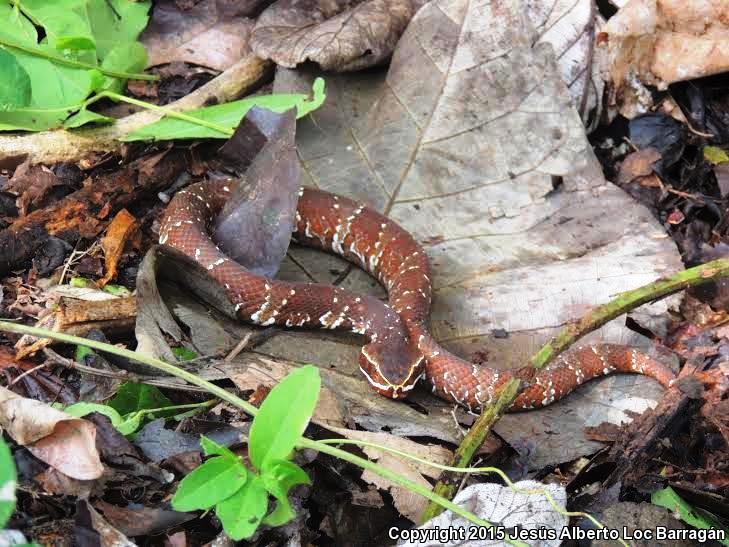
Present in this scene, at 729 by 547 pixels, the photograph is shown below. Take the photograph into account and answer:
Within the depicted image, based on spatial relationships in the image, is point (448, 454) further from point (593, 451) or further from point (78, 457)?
point (78, 457)

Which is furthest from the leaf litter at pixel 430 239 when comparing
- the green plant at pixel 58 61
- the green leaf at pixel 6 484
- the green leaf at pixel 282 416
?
the green leaf at pixel 6 484

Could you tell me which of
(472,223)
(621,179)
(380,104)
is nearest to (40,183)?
(380,104)

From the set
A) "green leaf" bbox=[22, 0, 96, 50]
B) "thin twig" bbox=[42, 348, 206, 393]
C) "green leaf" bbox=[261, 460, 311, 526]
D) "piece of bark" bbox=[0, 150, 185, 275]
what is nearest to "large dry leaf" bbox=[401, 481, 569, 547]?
"green leaf" bbox=[261, 460, 311, 526]

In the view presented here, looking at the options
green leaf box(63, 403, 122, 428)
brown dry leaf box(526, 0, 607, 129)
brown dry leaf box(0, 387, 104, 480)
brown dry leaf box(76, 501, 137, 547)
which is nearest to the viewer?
brown dry leaf box(76, 501, 137, 547)

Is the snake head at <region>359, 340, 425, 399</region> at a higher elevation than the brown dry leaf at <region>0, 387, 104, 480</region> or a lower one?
lower

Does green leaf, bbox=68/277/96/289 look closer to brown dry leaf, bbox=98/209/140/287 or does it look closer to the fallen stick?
brown dry leaf, bbox=98/209/140/287

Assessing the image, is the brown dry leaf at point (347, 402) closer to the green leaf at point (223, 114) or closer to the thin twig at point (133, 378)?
the thin twig at point (133, 378)

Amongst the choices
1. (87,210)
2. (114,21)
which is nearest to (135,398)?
(87,210)
